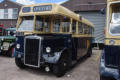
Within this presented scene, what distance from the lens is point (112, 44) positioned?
3201 millimetres

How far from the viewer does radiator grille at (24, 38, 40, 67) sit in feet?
15.5

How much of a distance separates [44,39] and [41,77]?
1.42m

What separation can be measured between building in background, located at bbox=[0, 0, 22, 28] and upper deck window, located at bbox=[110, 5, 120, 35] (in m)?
18.1

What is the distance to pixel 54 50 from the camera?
4875 mm

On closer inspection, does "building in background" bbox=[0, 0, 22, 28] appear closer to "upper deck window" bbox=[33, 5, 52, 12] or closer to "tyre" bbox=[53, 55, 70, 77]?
"upper deck window" bbox=[33, 5, 52, 12]

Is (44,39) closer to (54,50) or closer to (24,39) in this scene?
(54,50)

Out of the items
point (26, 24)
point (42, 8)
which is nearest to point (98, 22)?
point (42, 8)

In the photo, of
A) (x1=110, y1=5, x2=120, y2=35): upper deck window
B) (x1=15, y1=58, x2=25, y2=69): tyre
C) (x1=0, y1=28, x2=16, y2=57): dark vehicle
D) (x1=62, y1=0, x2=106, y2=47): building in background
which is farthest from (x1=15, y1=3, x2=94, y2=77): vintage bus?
(x1=62, y1=0, x2=106, y2=47): building in background

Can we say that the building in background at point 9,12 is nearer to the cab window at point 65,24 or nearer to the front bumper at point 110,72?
the cab window at point 65,24

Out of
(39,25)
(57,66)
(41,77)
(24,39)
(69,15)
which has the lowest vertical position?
(41,77)

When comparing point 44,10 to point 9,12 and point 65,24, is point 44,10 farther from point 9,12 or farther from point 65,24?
point 9,12

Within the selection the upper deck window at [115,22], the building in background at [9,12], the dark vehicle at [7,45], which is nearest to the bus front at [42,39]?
the upper deck window at [115,22]

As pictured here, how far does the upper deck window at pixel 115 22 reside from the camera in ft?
11.0

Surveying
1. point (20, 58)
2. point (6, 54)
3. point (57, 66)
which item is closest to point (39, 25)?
point (20, 58)
